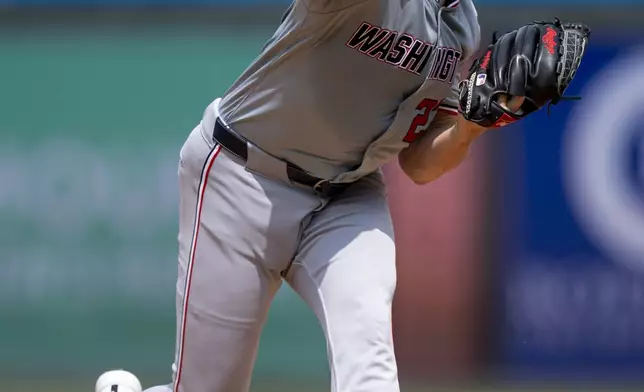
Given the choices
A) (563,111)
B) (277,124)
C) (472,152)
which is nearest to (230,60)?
(472,152)

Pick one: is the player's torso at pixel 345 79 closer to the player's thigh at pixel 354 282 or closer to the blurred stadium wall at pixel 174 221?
the player's thigh at pixel 354 282

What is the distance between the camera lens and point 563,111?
17.3 ft

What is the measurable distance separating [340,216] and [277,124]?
11.8 inches

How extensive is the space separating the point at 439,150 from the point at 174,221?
2.39 metres

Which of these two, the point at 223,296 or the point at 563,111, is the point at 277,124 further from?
the point at 563,111

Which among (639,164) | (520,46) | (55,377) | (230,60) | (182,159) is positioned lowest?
(55,377)

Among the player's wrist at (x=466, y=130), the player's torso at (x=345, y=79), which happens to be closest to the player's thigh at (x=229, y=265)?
the player's torso at (x=345, y=79)

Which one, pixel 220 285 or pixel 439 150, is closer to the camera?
pixel 220 285

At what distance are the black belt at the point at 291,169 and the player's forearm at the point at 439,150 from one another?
293mm

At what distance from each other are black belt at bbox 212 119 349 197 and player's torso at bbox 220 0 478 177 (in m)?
0.03

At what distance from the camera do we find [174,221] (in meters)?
5.29

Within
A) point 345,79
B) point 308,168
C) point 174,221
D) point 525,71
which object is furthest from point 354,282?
point 174,221

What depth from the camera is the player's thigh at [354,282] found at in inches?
104

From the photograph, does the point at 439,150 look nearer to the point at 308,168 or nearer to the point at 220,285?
the point at 308,168
